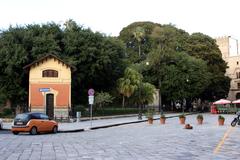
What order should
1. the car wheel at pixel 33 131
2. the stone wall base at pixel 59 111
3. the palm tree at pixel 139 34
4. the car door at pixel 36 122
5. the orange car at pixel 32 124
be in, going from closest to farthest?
A: the orange car at pixel 32 124 < the car wheel at pixel 33 131 < the car door at pixel 36 122 < the stone wall base at pixel 59 111 < the palm tree at pixel 139 34

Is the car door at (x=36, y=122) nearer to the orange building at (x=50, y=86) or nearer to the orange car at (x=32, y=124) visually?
the orange car at (x=32, y=124)

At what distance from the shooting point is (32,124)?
2866 cm

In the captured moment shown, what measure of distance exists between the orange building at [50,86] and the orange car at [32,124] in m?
15.8

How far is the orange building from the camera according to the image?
152ft

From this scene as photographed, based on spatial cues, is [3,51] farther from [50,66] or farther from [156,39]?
[156,39]

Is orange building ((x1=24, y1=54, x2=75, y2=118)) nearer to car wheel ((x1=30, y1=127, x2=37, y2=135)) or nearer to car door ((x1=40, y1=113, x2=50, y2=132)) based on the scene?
car door ((x1=40, y1=113, x2=50, y2=132))

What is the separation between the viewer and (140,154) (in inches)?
583

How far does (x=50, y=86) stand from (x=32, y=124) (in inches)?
733

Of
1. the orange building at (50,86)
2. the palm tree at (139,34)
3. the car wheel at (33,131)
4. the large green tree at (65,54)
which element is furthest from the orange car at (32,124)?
the palm tree at (139,34)

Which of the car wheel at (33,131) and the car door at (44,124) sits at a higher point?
the car door at (44,124)

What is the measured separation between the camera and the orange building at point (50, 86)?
152ft

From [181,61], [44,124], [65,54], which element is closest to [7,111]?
[65,54]

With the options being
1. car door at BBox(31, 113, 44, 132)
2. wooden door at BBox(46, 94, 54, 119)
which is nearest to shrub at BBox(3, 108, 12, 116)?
wooden door at BBox(46, 94, 54, 119)

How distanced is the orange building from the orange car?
15.8 metres
